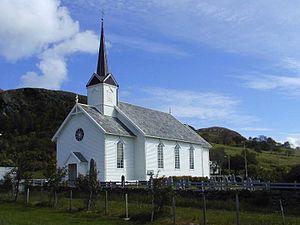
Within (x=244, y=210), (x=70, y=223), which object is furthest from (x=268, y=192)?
(x=70, y=223)

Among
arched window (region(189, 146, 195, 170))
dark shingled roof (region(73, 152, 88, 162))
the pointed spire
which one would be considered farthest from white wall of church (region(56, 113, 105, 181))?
arched window (region(189, 146, 195, 170))

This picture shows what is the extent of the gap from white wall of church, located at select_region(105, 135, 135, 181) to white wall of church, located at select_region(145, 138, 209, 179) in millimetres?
1867

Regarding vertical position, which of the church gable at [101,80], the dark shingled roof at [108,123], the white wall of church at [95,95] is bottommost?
the dark shingled roof at [108,123]

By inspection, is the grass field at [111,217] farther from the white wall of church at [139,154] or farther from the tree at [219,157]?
the tree at [219,157]

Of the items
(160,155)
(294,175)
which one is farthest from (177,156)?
(294,175)

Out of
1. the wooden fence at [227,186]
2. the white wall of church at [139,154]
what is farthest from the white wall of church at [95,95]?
the wooden fence at [227,186]

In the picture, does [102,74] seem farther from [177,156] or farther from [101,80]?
[177,156]

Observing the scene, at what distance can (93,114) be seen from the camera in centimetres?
4638

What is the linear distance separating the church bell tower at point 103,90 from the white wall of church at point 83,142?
9.46 ft

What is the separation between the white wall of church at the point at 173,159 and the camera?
48156 mm

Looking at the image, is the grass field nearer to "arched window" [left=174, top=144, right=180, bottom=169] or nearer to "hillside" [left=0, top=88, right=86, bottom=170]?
"arched window" [left=174, top=144, right=180, bottom=169]

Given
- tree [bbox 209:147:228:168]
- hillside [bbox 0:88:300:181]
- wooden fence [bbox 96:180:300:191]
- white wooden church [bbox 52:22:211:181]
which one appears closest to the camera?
wooden fence [bbox 96:180:300:191]

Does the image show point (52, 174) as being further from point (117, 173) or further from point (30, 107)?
point (30, 107)

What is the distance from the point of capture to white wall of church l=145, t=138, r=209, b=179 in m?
48.2
